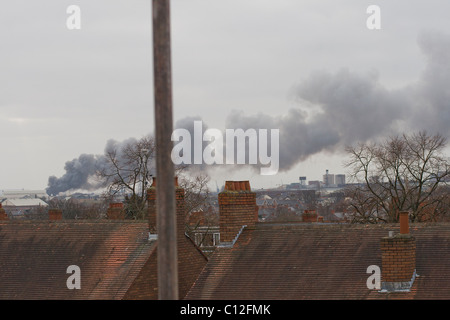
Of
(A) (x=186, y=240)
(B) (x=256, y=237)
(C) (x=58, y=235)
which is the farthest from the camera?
(C) (x=58, y=235)

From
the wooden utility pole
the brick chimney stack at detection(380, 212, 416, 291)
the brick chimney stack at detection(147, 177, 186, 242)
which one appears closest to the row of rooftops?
the brick chimney stack at detection(380, 212, 416, 291)

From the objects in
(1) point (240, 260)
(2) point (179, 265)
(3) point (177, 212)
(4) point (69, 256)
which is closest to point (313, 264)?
(1) point (240, 260)

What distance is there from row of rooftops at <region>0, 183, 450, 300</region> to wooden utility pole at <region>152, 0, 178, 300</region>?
1060 centimetres

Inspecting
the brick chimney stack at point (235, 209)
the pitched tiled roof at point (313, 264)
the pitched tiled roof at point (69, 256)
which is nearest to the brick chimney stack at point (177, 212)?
the pitched tiled roof at point (69, 256)

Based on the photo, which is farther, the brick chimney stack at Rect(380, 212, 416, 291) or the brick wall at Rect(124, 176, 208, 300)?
the brick wall at Rect(124, 176, 208, 300)

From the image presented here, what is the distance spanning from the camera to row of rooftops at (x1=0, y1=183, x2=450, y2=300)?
20016mm

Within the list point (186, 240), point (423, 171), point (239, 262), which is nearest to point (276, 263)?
point (239, 262)

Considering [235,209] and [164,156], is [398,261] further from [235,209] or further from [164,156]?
[164,156]

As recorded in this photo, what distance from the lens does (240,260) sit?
22547 millimetres

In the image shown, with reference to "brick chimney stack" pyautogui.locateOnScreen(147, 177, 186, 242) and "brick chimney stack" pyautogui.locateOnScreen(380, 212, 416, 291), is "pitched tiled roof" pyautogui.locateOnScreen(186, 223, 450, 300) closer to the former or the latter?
"brick chimney stack" pyautogui.locateOnScreen(380, 212, 416, 291)

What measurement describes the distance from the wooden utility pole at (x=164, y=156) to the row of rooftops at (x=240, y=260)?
10.6m

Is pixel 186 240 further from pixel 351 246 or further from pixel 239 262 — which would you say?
pixel 351 246

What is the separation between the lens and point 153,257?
77.9 ft
